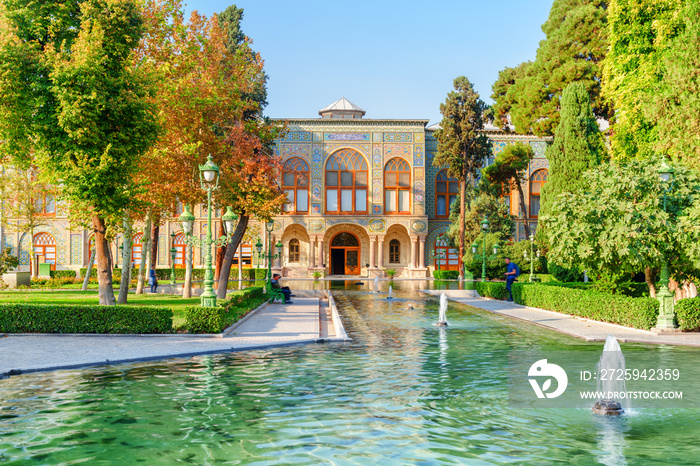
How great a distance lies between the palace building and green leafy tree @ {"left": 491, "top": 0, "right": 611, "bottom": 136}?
14136 mm

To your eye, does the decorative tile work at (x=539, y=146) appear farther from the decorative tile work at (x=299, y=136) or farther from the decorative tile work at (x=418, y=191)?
Result: the decorative tile work at (x=299, y=136)

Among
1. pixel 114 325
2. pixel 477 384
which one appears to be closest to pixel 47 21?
pixel 114 325

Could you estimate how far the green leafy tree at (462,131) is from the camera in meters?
40.2

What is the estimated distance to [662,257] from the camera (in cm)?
1510

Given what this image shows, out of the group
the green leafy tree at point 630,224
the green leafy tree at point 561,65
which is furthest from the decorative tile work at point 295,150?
the green leafy tree at point 630,224

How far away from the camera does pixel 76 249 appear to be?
4834 centimetres

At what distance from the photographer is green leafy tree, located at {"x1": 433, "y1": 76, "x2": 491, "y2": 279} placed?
40.2m

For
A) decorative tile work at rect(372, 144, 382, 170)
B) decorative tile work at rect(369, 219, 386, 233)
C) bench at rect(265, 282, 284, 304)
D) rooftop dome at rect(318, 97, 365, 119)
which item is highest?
rooftop dome at rect(318, 97, 365, 119)

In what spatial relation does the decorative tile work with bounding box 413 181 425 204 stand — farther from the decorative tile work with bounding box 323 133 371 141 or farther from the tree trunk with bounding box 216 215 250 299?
the tree trunk with bounding box 216 215 250 299

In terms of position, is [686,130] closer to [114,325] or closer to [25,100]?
[114,325]

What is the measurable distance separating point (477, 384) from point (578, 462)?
326 cm

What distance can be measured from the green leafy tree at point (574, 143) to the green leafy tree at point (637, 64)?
1.42m

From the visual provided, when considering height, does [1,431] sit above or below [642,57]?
below
